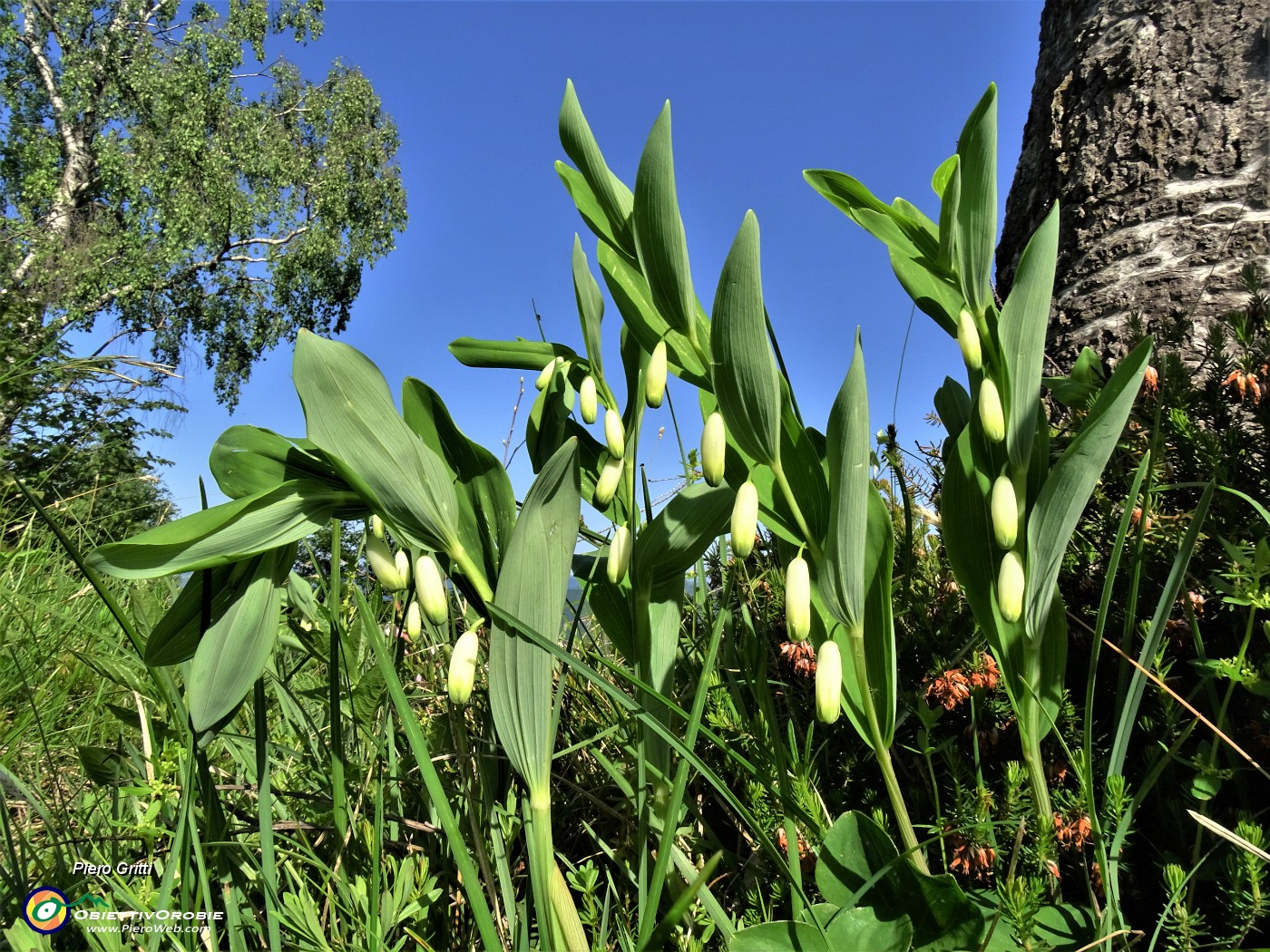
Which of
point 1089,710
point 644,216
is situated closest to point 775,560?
point 1089,710

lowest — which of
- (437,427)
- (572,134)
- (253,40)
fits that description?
(437,427)

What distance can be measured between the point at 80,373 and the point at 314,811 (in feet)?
9.64

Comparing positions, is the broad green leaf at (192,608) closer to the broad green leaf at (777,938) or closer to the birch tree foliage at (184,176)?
the broad green leaf at (777,938)

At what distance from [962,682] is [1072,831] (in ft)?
0.69

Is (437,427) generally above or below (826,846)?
above

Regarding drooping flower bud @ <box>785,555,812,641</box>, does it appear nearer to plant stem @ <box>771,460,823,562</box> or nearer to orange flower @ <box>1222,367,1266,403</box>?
plant stem @ <box>771,460,823,562</box>

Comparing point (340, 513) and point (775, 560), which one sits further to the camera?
point (775, 560)

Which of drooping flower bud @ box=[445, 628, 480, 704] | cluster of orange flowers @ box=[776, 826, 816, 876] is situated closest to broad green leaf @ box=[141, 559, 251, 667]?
drooping flower bud @ box=[445, 628, 480, 704]

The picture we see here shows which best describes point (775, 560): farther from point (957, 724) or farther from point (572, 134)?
point (572, 134)

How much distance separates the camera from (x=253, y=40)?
21.6 meters

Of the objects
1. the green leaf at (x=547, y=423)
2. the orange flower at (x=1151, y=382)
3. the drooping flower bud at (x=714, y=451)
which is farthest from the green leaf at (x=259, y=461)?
the orange flower at (x=1151, y=382)

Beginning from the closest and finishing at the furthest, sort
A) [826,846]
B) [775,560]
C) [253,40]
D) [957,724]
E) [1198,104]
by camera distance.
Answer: [826,846] → [957,724] → [1198,104] → [775,560] → [253,40]

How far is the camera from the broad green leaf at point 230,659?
719 millimetres

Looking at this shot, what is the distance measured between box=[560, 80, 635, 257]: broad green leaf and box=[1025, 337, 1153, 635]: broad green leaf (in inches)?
19.2
